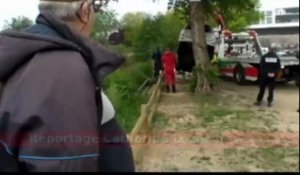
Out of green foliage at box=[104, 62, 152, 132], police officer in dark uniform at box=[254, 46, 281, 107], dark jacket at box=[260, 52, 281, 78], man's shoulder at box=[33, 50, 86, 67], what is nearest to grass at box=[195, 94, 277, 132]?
police officer in dark uniform at box=[254, 46, 281, 107]

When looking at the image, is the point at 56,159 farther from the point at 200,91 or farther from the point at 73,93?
the point at 200,91

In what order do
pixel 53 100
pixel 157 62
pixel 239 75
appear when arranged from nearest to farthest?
pixel 53 100, pixel 239 75, pixel 157 62

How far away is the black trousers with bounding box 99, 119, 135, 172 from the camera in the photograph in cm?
153

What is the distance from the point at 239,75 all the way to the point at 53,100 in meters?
17.2

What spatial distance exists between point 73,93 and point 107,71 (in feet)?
0.73

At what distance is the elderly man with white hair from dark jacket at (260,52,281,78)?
421 inches

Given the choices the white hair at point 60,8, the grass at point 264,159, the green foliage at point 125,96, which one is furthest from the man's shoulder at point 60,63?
the green foliage at point 125,96

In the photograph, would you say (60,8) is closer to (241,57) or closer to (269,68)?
(269,68)

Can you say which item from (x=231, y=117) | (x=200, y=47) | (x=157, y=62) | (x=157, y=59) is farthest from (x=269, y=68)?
(x=157, y=59)

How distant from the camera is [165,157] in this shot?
7.20 m

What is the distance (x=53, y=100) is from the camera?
1.29 meters

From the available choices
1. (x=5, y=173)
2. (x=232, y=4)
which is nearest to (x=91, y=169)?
(x=5, y=173)

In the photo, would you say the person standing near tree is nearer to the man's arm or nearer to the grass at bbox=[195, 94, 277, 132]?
the grass at bbox=[195, 94, 277, 132]

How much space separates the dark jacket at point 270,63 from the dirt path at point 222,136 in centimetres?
85
